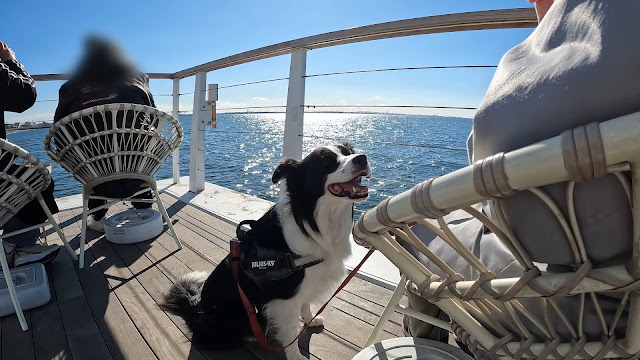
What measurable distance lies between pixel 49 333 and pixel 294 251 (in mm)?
1073

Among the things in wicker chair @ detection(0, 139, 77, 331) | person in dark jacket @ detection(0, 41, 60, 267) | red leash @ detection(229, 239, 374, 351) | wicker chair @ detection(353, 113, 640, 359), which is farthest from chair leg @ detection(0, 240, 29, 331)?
wicker chair @ detection(353, 113, 640, 359)

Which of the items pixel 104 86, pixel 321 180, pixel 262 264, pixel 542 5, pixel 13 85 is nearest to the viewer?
pixel 542 5

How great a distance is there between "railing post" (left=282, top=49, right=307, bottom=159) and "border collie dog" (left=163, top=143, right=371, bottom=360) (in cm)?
93

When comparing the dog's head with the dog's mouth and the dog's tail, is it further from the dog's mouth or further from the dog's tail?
the dog's tail

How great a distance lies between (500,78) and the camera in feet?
1.71

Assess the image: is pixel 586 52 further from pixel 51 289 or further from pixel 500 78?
pixel 51 289

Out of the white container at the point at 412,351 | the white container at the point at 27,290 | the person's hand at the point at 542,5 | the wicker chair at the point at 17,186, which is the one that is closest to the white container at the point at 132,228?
the white container at the point at 27,290

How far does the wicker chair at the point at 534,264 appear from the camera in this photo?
0.34 meters

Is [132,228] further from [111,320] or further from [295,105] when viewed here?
[295,105]

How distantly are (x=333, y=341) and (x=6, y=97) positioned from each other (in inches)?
73.8

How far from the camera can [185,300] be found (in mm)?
1494

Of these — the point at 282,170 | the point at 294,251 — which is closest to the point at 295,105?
the point at 282,170

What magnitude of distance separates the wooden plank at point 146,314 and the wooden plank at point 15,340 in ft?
1.13

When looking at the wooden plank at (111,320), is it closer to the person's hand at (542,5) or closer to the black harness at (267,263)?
the black harness at (267,263)
